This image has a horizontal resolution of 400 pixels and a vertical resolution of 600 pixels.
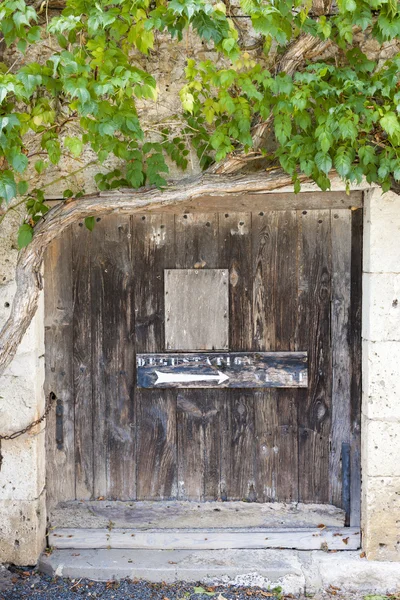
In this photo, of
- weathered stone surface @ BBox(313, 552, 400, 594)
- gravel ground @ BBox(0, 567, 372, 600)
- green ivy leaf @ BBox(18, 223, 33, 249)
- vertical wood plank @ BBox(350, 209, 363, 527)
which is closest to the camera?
green ivy leaf @ BBox(18, 223, 33, 249)

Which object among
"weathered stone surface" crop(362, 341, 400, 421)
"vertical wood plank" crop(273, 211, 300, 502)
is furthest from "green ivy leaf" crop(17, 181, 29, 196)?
"weathered stone surface" crop(362, 341, 400, 421)

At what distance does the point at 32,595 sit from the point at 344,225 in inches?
99.5

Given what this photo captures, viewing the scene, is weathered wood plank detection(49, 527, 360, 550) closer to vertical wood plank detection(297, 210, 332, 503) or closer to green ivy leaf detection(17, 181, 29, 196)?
vertical wood plank detection(297, 210, 332, 503)

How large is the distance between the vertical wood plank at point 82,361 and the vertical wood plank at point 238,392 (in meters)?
0.75

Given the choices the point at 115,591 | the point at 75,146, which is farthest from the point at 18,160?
the point at 115,591

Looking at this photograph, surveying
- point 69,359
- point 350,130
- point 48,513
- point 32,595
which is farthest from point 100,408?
point 350,130

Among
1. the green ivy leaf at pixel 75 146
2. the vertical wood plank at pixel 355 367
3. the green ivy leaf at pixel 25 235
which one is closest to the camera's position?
the green ivy leaf at pixel 75 146

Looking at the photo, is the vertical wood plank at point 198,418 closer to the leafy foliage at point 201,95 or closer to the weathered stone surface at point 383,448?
the leafy foliage at point 201,95

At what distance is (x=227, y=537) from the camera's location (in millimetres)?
3377

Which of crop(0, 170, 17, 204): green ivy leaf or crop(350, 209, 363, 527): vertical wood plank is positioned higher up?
crop(0, 170, 17, 204): green ivy leaf

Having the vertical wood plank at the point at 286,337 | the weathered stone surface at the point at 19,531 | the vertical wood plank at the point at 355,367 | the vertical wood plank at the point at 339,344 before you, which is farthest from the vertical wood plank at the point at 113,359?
the vertical wood plank at the point at 355,367

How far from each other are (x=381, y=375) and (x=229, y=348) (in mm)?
822

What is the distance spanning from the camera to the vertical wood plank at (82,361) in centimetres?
338

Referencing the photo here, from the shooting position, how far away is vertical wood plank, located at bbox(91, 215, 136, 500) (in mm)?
3375
